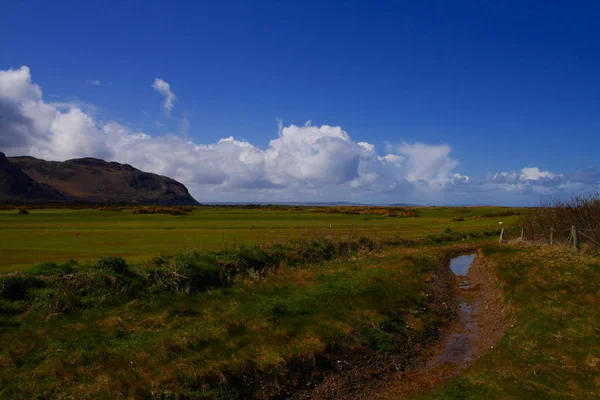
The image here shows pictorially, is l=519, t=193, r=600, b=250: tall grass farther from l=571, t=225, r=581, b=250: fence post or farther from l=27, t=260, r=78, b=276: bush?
l=27, t=260, r=78, b=276: bush

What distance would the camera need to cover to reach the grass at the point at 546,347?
31.7 ft

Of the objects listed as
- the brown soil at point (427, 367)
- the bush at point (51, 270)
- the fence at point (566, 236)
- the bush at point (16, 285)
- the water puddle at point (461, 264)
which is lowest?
the water puddle at point (461, 264)

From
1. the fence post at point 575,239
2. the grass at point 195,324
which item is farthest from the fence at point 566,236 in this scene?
the grass at point 195,324

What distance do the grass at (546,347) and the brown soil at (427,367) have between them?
2.14ft

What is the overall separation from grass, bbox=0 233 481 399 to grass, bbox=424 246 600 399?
9.47ft

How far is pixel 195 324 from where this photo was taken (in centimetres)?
1360

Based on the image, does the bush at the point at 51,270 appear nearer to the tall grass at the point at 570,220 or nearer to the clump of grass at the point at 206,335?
the clump of grass at the point at 206,335

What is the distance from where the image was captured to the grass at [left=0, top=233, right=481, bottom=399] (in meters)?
9.82

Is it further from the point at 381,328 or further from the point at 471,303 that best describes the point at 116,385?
the point at 471,303

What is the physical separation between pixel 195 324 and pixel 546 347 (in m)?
11.3

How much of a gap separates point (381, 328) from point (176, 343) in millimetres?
7326

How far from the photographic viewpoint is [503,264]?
89.9 feet

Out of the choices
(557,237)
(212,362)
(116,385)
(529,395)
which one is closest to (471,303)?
(529,395)

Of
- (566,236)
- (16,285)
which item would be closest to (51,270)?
(16,285)
